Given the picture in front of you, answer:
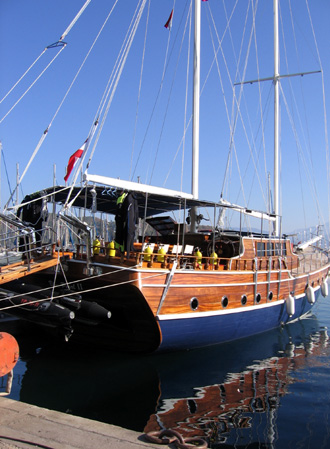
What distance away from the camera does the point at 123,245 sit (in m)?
10.2

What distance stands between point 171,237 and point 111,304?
5583 mm

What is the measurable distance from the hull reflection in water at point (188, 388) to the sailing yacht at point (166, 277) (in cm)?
60

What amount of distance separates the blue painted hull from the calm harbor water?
45 centimetres

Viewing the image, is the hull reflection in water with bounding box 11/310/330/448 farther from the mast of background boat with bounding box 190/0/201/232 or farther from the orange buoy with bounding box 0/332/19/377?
the mast of background boat with bounding box 190/0/201/232

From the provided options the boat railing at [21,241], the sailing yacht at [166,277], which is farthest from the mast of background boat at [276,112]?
the boat railing at [21,241]

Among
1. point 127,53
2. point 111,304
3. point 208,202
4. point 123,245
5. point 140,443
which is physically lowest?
point 140,443

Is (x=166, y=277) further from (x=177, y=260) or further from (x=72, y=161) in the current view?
(x=72, y=161)

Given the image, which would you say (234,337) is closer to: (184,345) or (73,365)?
(184,345)

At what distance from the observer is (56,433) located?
496 cm

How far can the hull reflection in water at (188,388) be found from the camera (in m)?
7.45

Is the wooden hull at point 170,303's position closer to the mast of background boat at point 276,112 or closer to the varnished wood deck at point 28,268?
the varnished wood deck at point 28,268

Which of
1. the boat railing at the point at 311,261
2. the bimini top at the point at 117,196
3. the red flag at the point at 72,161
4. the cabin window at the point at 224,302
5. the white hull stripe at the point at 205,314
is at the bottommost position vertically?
the white hull stripe at the point at 205,314

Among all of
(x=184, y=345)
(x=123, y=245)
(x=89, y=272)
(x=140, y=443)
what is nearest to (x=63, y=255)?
(x=89, y=272)

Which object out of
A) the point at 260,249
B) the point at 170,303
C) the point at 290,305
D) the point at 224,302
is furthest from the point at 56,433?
the point at 290,305
